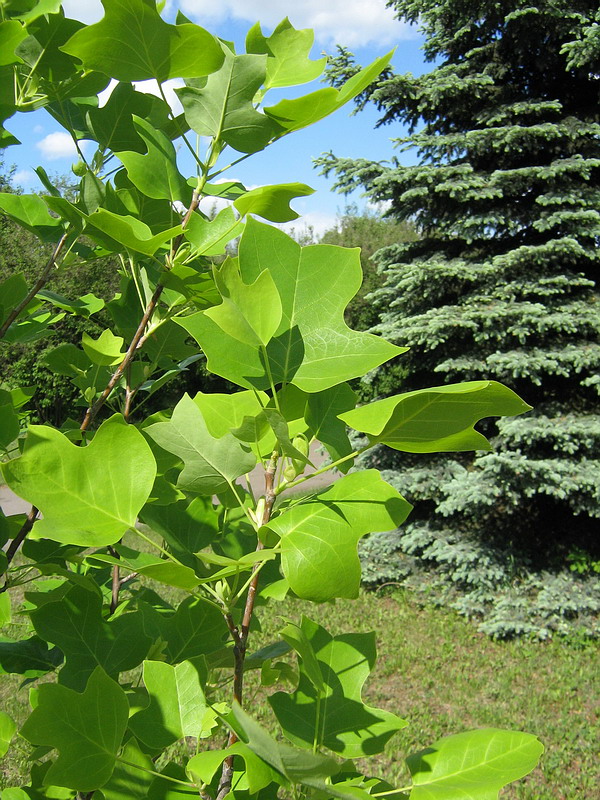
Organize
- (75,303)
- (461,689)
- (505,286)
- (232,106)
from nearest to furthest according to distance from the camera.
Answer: (232,106)
(75,303)
(461,689)
(505,286)

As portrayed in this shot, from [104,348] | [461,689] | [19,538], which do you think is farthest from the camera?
[461,689]

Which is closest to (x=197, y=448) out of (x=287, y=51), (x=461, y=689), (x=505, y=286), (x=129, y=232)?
(x=129, y=232)

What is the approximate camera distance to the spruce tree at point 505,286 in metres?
5.20

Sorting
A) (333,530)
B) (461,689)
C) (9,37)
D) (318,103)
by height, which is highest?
(9,37)

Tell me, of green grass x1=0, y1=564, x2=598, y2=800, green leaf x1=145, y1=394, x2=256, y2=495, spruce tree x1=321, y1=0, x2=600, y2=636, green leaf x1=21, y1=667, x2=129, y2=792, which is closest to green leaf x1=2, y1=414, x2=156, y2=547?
green leaf x1=145, y1=394, x2=256, y2=495

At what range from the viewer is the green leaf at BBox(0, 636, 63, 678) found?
86 centimetres

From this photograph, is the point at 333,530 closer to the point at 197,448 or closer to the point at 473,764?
the point at 197,448

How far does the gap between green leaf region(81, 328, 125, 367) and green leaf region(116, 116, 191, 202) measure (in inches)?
11.0

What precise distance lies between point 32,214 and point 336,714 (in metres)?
0.80

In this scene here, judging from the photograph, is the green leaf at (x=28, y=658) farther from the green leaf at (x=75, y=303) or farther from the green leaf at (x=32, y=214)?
the green leaf at (x=32, y=214)

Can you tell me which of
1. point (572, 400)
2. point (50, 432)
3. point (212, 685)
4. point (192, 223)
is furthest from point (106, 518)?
point (572, 400)

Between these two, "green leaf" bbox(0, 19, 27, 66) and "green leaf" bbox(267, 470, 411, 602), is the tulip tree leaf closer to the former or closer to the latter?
"green leaf" bbox(267, 470, 411, 602)

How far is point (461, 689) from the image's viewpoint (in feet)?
14.3

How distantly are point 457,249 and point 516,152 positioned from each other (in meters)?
0.98
